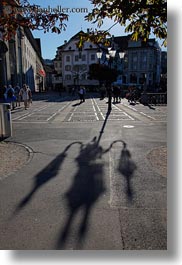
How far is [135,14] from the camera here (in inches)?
213

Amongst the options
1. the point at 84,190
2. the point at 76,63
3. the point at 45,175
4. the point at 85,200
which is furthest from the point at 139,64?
the point at 85,200

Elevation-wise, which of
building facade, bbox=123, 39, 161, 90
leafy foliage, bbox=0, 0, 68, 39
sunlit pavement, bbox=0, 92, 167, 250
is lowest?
sunlit pavement, bbox=0, 92, 167, 250

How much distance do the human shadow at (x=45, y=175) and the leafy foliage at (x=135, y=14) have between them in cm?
332

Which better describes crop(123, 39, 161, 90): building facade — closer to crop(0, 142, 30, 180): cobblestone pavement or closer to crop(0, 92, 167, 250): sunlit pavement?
crop(0, 142, 30, 180): cobblestone pavement

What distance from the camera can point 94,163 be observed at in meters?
6.26

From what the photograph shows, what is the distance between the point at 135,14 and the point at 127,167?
3348 mm

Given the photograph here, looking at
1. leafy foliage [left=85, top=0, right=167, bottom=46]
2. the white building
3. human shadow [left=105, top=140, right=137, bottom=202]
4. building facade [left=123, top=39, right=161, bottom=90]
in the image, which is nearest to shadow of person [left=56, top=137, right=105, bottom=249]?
human shadow [left=105, top=140, right=137, bottom=202]

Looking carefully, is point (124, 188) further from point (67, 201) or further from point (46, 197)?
point (46, 197)

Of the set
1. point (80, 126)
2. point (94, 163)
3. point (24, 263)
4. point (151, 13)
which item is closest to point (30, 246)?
point (24, 263)

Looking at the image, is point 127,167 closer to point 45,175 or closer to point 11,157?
point 45,175

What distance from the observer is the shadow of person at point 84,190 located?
11.2ft

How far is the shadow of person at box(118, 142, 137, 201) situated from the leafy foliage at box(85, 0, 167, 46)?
294cm

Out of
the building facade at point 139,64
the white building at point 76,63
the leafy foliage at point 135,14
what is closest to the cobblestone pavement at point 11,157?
the leafy foliage at point 135,14

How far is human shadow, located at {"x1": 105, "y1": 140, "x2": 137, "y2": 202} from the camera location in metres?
4.61
